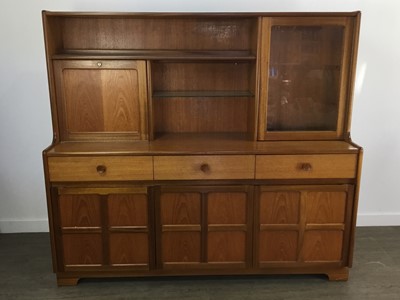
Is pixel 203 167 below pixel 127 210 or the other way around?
the other way around

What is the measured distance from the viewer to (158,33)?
235cm

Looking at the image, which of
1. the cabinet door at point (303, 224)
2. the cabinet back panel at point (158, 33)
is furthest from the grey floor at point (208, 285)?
the cabinet back panel at point (158, 33)

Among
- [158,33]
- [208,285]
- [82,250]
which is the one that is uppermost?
[158,33]

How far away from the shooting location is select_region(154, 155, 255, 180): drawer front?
2053 mm

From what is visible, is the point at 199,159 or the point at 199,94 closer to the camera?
the point at 199,159

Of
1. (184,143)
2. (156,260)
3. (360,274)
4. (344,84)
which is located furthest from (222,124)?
(360,274)

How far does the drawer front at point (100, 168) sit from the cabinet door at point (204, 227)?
0.16 metres

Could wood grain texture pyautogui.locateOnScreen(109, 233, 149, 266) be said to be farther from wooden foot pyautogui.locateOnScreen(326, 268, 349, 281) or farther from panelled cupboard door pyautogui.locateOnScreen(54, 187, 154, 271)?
wooden foot pyautogui.locateOnScreen(326, 268, 349, 281)

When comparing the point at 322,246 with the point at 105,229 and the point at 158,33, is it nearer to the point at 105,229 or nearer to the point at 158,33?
the point at 105,229

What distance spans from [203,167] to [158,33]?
2.91 feet

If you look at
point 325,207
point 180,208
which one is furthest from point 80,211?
point 325,207

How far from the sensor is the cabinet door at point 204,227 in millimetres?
2105

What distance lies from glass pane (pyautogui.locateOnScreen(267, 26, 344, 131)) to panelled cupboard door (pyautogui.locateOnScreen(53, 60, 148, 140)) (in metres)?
0.74

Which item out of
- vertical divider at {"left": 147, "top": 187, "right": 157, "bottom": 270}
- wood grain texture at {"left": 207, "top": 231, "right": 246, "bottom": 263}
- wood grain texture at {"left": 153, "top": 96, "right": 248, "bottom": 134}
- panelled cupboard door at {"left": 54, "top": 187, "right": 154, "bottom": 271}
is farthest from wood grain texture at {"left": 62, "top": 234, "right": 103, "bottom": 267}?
wood grain texture at {"left": 153, "top": 96, "right": 248, "bottom": 134}
